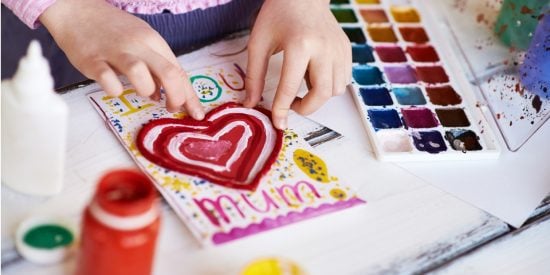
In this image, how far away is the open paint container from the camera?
3.00 ft

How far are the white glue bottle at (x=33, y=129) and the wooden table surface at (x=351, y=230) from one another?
20 millimetres

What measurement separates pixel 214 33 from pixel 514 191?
17.6 inches

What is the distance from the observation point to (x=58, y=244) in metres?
0.62

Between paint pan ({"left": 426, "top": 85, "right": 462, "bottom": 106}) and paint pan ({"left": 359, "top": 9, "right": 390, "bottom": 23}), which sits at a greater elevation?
paint pan ({"left": 359, "top": 9, "right": 390, "bottom": 23})

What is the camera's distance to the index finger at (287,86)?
31.8 inches

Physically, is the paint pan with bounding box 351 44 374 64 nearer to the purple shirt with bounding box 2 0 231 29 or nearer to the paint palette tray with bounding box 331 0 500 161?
the paint palette tray with bounding box 331 0 500 161

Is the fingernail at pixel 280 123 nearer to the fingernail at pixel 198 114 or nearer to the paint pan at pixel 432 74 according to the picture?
the fingernail at pixel 198 114

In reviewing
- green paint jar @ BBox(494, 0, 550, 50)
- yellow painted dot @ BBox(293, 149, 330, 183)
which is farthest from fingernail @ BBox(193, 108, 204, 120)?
green paint jar @ BBox(494, 0, 550, 50)

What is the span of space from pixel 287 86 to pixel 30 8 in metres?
0.30

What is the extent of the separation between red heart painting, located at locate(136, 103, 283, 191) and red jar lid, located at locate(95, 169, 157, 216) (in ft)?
0.61

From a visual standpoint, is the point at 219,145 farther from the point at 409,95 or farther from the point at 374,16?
the point at 374,16

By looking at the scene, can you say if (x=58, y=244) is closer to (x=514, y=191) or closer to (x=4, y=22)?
(x=514, y=191)

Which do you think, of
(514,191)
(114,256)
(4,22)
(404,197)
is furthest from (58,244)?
(4,22)

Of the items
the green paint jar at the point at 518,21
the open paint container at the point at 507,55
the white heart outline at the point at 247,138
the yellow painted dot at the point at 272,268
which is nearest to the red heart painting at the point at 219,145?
the white heart outline at the point at 247,138
